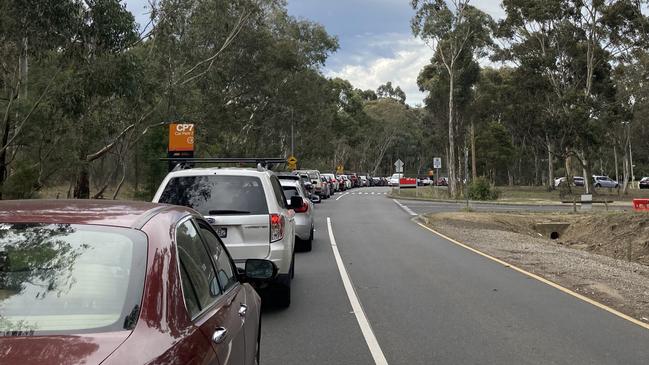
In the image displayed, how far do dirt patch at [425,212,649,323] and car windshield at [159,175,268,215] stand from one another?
525cm

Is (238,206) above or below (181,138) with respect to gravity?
below

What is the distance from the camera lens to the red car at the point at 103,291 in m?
2.27

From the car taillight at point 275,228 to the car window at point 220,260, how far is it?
3236mm

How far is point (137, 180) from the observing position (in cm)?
3130

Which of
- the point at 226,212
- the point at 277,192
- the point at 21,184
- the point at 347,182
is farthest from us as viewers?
the point at 347,182

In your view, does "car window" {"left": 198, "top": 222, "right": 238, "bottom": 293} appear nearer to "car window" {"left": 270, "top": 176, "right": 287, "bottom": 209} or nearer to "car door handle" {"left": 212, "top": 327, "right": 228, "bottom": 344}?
"car door handle" {"left": 212, "top": 327, "right": 228, "bottom": 344}

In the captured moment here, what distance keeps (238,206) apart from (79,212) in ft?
15.3

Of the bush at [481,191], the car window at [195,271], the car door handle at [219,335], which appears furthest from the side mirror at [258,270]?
the bush at [481,191]

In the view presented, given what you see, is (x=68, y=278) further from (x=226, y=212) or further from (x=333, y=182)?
(x=333, y=182)

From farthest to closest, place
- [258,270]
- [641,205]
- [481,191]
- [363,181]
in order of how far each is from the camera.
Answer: [363,181], [481,191], [641,205], [258,270]

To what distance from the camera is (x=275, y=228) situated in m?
7.66

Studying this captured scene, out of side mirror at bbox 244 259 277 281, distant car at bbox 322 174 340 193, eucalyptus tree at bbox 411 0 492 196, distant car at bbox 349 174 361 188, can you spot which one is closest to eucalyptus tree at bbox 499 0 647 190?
eucalyptus tree at bbox 411 0 492 196

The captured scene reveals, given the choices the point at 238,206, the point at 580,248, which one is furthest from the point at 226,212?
the point at 580,248

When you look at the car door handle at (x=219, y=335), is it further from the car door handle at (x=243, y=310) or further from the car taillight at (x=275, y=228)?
the car taillight at (x=275, y=228)
